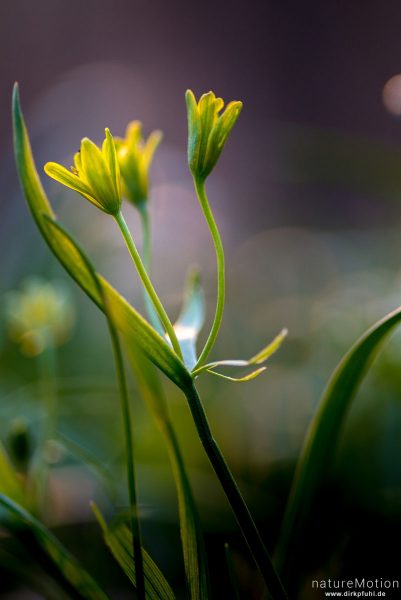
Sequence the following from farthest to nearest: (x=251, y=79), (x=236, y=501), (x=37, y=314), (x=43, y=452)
→ 1. (x=251, y=79)
2. (x=37, y=314)
3. (x=43, y=452)
4. (x=236, y=501)

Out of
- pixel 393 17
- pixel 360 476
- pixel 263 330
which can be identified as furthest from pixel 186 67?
pixel 360 476

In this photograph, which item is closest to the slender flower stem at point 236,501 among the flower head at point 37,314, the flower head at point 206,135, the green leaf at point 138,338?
the green leaf at point 138,338

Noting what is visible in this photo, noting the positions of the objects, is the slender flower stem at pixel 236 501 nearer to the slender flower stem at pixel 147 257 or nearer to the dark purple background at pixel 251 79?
the slender flower stem at pixel 147 257

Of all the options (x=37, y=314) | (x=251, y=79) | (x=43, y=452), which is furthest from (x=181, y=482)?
(x=251, y=79)

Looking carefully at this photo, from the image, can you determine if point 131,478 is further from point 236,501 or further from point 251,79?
point 251,79

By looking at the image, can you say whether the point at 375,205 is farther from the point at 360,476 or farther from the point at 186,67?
the point at 186,67

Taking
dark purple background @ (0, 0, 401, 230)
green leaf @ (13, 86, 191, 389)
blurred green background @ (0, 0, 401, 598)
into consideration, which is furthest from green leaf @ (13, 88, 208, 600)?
dark purple background @ (0, 0, 401, 230)

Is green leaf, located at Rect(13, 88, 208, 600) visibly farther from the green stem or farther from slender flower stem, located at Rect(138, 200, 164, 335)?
the green stem
